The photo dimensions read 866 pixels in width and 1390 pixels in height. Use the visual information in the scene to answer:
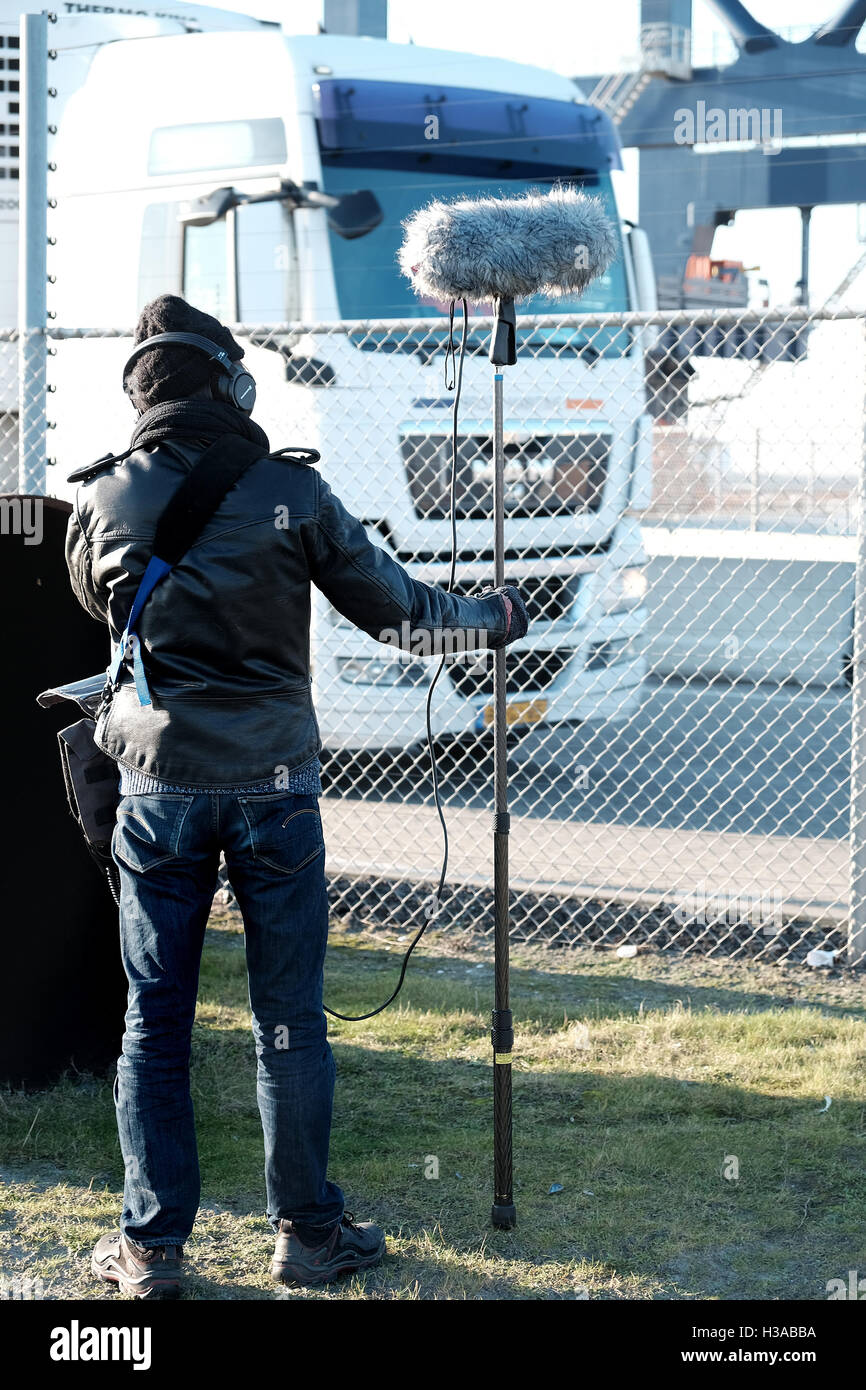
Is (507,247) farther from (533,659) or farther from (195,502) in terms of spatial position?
(533,659)

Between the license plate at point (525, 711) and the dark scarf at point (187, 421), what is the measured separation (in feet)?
13.1

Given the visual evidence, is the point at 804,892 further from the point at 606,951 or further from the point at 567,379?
the point at 567,379

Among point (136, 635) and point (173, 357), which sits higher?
point (173, 357)

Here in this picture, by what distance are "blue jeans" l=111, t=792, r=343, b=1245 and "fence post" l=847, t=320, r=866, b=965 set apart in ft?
8.72

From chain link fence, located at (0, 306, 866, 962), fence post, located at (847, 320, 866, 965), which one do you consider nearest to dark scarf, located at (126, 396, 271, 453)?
chain link fence, located at (0, 306, 866, 962)

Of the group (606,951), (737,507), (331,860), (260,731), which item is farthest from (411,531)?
(737,507)

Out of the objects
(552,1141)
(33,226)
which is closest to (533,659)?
(33,226)

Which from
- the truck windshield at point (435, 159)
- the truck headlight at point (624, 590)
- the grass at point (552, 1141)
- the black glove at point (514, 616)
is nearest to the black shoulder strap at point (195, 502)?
the black glove at point (514, 616)

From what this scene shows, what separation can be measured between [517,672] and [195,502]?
15.6 ft

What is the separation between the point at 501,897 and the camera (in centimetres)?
346

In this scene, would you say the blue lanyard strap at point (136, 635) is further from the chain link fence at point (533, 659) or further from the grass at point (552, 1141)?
the chain link fence at point (533, 659)

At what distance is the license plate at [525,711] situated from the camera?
6.94 metres
